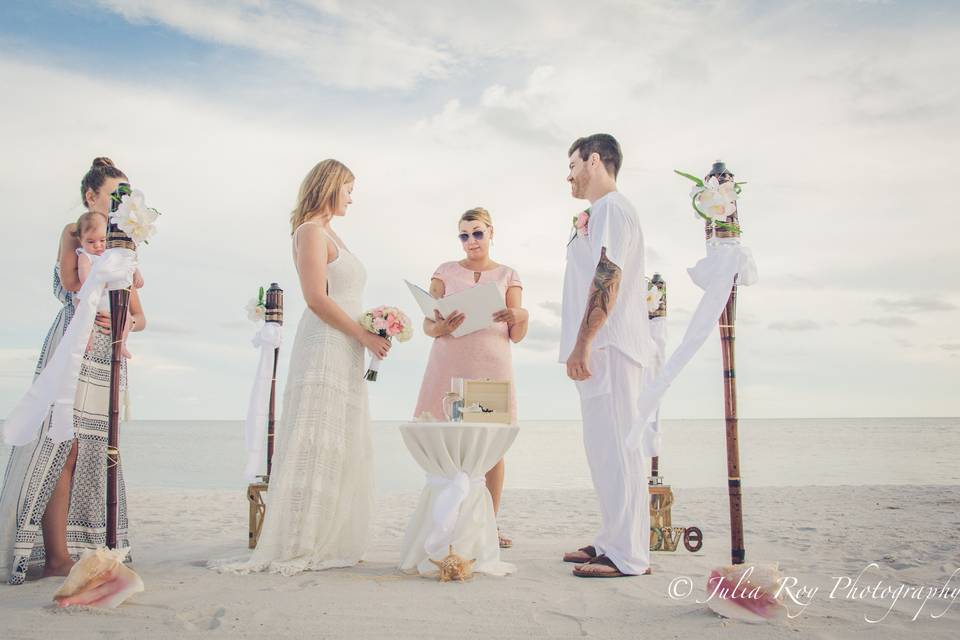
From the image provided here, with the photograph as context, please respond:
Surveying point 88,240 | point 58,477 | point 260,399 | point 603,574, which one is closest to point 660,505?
point 603,574

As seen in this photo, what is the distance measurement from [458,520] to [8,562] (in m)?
2.75

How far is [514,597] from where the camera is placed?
373cm

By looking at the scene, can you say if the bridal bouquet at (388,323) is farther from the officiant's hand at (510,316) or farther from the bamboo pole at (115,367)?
the bamboo pole at (115,367)

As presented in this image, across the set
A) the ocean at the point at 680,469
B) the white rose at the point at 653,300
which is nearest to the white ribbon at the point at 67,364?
the white rose at the point at 653,300

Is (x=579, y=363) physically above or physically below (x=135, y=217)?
below

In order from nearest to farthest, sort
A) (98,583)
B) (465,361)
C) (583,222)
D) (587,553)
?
(98,583), (583,222), (587,553), (465,361)

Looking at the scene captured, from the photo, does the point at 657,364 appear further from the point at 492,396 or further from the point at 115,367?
the point at 115,367

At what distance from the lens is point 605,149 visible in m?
4.62

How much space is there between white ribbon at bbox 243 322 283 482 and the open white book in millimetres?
1711

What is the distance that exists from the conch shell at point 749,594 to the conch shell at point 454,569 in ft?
4.73

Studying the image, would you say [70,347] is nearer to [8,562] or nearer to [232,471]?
[8,562]

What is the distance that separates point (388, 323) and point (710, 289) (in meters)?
2.04

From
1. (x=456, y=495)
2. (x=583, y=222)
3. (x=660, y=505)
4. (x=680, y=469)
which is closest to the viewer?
(x=456, y=495)

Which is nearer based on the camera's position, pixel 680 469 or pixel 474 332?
pixel 474 332
